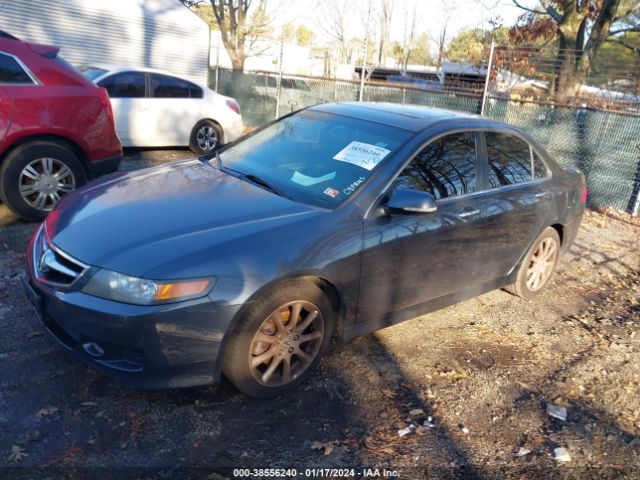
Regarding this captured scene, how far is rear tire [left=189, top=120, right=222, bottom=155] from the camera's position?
392 inches

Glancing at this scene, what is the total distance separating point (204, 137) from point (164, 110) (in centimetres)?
93

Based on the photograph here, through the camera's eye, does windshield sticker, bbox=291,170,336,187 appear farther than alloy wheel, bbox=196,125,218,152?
No

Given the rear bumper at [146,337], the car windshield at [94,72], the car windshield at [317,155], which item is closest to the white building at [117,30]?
the car windshield at [94,72]

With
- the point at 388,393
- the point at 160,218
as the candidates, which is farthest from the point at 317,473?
the point at 160,218

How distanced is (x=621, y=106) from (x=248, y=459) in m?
11.3

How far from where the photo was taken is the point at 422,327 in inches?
167

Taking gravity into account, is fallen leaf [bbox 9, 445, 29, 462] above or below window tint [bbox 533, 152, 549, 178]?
below

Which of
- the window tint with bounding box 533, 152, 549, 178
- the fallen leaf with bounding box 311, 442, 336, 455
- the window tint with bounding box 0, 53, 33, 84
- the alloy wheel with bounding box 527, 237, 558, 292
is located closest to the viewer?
the fallen leaf with bounding box 311, 442, 336, 455

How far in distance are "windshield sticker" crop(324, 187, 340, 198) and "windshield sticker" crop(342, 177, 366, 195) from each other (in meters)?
0.05

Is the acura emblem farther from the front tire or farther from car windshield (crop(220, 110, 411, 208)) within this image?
car windshield (crop(220, 110, 411, 208))

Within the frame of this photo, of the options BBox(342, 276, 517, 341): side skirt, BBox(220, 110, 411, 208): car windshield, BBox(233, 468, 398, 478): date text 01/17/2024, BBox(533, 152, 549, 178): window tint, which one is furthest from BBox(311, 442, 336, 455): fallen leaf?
BBox(533, 152, 549, 178): window tint

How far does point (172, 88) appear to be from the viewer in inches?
379

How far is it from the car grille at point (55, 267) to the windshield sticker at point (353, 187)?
5.08 feet

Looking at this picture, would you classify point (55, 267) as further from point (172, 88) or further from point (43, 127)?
point (172, 88)
